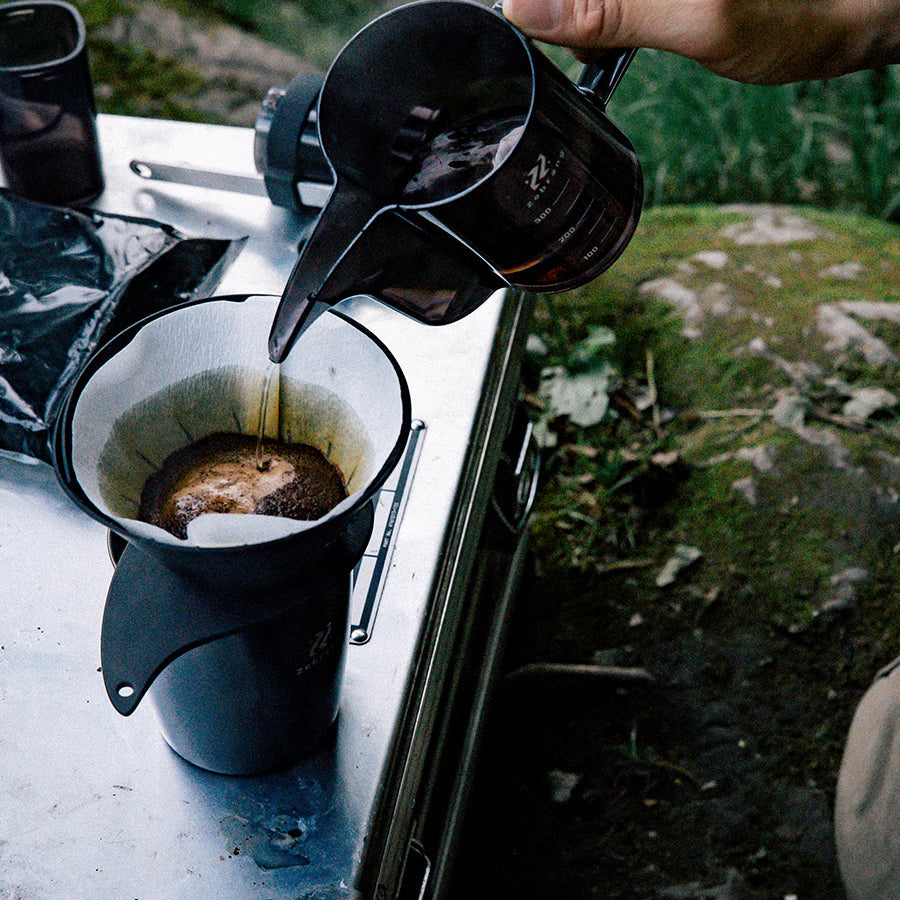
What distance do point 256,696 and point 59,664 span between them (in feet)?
1.17

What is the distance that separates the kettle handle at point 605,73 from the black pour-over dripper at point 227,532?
1.51ft

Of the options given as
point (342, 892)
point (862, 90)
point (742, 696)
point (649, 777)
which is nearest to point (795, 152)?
point (862, 90)

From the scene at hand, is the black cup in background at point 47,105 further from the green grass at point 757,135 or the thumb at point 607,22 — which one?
the green grass at point 757,135

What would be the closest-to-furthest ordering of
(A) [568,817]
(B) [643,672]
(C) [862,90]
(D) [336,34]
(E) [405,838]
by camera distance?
(E) [405,838]
(A) [568,817]
(B) [643,672]
(C) [862,90]
(D) [336,34]

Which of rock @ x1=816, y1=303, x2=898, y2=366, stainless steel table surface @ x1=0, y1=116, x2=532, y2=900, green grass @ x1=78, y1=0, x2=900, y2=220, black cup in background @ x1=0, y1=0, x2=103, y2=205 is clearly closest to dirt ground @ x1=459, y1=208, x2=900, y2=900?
rock @ x1=816, y1=303, x2=898, y2=366

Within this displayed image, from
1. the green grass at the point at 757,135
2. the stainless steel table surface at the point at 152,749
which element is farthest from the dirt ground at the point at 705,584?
the stainless steel table surface at the point at 152,749

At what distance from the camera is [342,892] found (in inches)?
41.0

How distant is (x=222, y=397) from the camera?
108 cm

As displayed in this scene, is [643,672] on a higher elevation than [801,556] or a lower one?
lower

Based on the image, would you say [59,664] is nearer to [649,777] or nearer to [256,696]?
[256,696]

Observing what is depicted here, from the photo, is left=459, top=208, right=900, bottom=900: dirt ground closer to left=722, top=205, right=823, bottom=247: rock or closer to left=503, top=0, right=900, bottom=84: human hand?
left=722, top=205, right=823, bottom=247: rock

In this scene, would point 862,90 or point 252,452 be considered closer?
point 252,452

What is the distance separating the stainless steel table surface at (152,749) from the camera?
1.05m

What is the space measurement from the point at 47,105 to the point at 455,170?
898 millimetres
